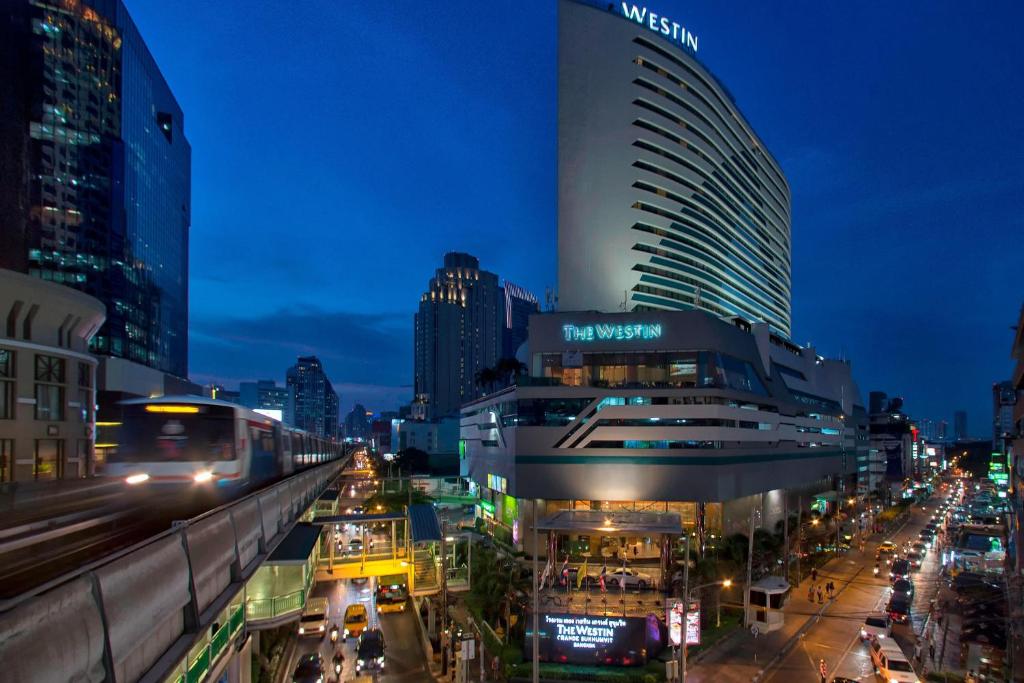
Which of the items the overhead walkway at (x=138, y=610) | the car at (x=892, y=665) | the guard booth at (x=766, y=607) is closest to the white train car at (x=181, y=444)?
the overhead walkway at (x=138, y=610)

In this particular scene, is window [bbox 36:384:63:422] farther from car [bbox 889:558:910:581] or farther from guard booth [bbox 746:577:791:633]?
car [bbox 889:558:910:581]

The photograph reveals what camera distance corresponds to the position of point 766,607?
31.9 m

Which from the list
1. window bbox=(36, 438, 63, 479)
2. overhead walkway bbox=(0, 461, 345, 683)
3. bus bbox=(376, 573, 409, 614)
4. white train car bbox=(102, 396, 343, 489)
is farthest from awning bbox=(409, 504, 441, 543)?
overhead walkway bbox=(0, 461, 345, 683)

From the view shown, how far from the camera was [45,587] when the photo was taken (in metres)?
3.57

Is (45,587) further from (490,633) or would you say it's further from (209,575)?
(490,633)

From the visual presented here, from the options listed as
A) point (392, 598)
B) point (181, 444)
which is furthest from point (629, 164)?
point (181, 444)

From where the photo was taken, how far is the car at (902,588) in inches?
1404

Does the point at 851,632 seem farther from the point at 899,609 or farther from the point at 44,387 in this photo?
the point at 44,387

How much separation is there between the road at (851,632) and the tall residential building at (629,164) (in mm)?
37954

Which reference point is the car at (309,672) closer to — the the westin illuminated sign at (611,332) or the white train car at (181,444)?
the white train car at (181,444)

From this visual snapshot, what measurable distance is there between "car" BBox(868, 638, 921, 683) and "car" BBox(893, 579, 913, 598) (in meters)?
11.9

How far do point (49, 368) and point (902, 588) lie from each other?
4305 cm

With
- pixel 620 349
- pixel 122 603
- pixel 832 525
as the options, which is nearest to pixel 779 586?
pixel 620 349

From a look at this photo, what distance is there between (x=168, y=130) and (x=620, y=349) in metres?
78.2
